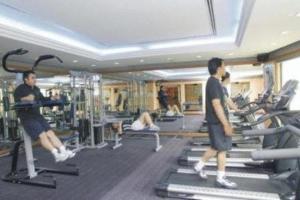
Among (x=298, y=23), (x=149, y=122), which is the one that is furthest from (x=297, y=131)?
(x=149, y=122)

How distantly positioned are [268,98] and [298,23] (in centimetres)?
122

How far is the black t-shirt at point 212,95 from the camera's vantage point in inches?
110

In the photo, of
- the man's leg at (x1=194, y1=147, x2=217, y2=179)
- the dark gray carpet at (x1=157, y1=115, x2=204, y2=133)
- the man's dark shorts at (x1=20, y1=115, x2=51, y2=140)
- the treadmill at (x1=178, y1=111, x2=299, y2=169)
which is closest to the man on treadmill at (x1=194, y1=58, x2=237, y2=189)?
the man's leg at (x1=194, y1=147, x2=217, y2=179)

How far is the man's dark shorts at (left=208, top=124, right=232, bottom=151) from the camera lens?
2824 mm

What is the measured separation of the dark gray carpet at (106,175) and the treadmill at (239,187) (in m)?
0.31

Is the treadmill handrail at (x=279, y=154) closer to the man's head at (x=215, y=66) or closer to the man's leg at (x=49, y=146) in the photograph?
the man's head at (x=215, y=66)

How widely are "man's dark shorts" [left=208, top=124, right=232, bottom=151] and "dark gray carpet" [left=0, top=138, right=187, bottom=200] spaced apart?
993mm

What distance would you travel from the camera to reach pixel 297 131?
2.00m

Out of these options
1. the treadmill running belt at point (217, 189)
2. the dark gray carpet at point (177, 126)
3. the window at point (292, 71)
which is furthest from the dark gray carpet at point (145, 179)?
the window at point (292, 71)

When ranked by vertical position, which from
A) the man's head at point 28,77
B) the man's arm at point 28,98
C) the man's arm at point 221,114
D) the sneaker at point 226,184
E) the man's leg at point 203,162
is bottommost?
the sneaker at point 226,184

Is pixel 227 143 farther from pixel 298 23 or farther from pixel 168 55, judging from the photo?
pixel 168 55

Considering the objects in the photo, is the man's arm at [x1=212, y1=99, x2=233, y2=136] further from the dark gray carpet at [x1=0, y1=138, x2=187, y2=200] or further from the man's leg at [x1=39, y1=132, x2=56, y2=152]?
the man's leg at [x1=39, y1=132, x2=56, y2=152]

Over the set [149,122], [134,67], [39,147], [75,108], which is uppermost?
[134,67]

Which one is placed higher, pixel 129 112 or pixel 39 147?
pixel 129 112
